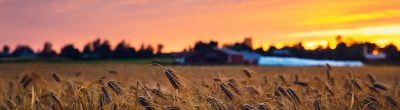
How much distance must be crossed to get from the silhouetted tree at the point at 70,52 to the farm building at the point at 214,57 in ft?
36.3

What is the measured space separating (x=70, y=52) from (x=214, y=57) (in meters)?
14.5

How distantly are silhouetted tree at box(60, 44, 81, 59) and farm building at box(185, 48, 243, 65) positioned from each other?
36.3 feet

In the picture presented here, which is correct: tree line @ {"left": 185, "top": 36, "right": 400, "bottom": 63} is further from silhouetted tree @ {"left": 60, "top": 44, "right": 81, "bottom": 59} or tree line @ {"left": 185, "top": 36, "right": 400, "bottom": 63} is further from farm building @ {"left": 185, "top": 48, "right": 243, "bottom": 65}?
silhouetted tree @ {"left": 60, "top": 44, "right": 81, "bottom": 59}

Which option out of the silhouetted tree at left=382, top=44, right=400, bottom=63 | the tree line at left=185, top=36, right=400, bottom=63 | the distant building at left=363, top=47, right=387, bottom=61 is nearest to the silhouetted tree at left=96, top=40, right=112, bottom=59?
the tree line at left=185, top=36, right=400, bottom=63

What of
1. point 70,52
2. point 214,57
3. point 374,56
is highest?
point 70,52

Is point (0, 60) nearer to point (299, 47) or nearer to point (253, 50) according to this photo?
point (253, 50)

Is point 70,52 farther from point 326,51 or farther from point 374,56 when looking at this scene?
point 374,56

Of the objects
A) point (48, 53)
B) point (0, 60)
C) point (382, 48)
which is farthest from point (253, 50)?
point (0, 60)

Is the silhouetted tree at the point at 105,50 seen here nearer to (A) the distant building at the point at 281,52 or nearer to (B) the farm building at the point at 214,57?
(B) the farm building at the point at 214,57

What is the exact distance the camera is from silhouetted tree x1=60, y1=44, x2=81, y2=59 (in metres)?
63.2

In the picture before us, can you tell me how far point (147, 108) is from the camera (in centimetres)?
414

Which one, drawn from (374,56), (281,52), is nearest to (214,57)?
(281,52)

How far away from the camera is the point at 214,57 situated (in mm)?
66875

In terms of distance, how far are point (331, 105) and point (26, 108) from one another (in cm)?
263
